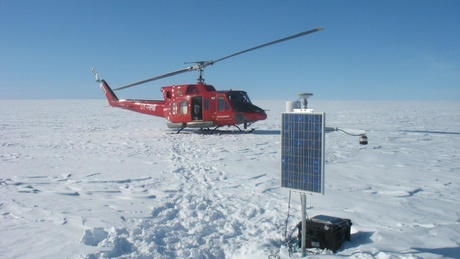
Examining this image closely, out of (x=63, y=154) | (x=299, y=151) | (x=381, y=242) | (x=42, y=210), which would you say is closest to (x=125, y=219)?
(x=42, y=210)

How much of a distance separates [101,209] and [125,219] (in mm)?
592

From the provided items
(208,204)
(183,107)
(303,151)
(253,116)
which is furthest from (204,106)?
(303,151)

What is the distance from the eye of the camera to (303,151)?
3.82 metres

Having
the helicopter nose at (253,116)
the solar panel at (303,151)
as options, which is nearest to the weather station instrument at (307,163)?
the solar panel at (303,151)

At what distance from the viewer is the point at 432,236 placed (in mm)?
4285

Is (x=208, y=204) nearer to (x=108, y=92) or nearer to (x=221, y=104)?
(x=221, y=104)

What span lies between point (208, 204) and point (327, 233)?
2253 mm

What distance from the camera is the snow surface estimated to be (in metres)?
4.00

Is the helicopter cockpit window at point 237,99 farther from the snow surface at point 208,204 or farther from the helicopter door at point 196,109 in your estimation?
the snow surface at point 208,204

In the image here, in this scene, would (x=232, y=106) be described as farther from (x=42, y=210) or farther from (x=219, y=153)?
(x=42, y=210)

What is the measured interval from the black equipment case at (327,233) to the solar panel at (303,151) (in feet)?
1.82

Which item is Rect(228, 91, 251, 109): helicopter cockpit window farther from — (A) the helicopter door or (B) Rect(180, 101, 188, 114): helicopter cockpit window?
(B) Rect(180, 101, 188, 114): helicopter cockpit window

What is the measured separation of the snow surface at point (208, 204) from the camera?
3996 millimetres

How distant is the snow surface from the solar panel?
80 centimetres
